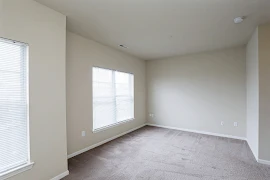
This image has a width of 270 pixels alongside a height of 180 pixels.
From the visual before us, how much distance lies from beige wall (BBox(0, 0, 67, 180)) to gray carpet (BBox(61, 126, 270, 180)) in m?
0.52

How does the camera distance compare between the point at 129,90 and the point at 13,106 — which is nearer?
the point at 13,106

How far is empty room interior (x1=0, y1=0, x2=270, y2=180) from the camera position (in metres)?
1.96

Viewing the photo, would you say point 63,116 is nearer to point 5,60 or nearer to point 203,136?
point 5,60

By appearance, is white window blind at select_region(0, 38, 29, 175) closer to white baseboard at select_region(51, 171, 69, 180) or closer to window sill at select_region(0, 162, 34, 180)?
window sill at select_region(0, 162, 34, 180)

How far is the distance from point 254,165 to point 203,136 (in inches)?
67.7

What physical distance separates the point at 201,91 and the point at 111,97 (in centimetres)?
290

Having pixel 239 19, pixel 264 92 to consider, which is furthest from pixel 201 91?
pixel 239 19

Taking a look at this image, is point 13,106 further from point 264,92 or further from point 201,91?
point 201,91

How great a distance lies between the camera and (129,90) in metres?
5.16

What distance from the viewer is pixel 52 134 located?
7.29 feet

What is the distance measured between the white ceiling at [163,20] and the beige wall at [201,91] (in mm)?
857

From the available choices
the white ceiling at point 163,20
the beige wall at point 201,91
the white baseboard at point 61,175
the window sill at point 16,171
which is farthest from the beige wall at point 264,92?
the window sill at point 16,171

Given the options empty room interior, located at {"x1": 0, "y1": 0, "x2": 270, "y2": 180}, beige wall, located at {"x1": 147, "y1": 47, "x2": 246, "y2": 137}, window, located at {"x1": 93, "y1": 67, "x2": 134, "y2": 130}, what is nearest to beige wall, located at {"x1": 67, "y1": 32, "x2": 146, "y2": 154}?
empty room interior, located at {"x1": 0, "y1": 0, "x2": 270, "y2": 180}

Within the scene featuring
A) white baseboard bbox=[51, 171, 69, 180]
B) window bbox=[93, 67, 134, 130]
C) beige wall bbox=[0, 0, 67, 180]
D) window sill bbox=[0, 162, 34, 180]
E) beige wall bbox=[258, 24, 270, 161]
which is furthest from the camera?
window bbox=[93, 67, 134, 130]
